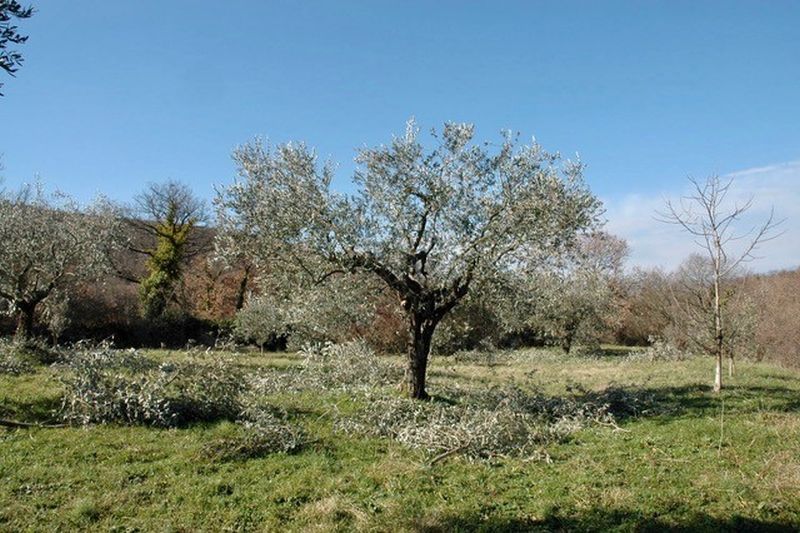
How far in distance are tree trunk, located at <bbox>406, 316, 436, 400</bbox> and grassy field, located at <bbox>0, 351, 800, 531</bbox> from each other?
2.95 meters

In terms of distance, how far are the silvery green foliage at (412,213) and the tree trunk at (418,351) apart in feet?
3.53

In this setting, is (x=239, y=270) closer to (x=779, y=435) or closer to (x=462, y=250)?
(x=462, y=250)

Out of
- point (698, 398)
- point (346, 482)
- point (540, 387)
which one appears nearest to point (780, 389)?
point (698, 398)

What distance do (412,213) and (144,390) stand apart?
6.32 metres

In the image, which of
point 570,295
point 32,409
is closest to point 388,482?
point 32,409

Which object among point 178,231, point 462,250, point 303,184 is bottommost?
point 462,250

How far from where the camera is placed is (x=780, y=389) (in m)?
15.8

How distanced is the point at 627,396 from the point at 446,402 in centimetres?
460

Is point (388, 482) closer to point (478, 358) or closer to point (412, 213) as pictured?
point (412, 213)

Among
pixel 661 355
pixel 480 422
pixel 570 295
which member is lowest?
pixel 480 422

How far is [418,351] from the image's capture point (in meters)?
13.2

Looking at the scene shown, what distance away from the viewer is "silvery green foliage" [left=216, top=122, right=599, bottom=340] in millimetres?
11812

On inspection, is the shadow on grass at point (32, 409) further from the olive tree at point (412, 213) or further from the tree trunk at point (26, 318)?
the tree trunk at point (26, 318)

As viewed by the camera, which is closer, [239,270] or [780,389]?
[780,389]
